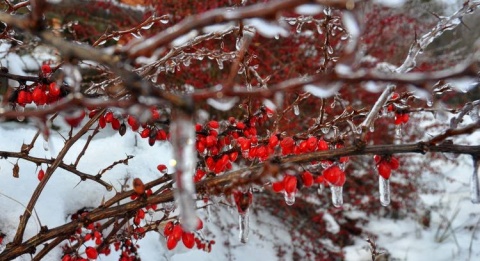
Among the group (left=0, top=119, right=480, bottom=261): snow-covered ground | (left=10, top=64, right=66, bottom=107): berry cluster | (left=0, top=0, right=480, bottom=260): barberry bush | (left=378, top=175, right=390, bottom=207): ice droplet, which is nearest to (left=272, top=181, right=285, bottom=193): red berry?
(left=0, top=0, right=480, bottom=260): barberry bush

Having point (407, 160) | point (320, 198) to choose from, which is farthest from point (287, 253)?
point (407, 160)

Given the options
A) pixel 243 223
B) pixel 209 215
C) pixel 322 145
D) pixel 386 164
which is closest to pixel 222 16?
pixel 386 164

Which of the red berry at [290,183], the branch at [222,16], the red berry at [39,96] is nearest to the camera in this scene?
the branch at [222,16]

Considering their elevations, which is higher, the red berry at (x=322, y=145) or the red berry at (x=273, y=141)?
the red berry at (x=273, y=141)

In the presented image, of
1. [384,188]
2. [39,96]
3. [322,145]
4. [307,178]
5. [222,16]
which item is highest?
[39,96]

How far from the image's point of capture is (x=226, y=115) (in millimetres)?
5184

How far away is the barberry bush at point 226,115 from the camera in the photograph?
2.27 ft

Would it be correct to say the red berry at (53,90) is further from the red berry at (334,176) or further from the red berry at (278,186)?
the red berry at (334,176)

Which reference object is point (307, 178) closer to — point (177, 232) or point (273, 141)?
point (273, 141)

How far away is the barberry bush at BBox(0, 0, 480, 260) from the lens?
2.27 feet

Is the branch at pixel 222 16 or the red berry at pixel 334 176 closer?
the branch at pixel 222 16

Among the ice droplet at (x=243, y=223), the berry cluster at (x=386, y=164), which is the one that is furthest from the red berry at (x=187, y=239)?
the berry cluster at (x=386, y=164)

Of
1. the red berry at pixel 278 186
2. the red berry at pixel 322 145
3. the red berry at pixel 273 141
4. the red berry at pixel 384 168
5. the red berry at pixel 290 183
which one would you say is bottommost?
the red berry at pixel 290 183

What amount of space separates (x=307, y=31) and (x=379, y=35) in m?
1.36
